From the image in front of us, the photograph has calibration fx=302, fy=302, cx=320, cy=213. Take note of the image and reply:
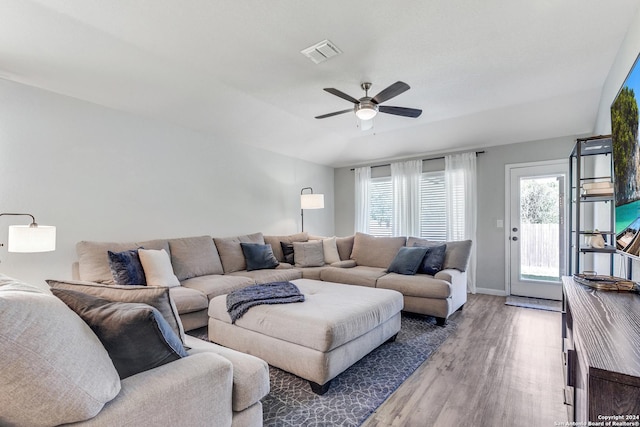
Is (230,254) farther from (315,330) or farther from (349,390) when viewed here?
(349,390)

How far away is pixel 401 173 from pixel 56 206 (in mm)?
4936

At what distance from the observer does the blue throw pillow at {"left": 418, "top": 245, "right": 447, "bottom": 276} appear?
148 inches

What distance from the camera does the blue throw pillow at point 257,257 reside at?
13.7ft

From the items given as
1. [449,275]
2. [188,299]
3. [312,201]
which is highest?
[312,201]

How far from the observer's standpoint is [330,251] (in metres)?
4.81

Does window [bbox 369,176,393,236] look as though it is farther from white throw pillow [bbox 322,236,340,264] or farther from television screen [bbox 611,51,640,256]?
television screen [bbox 611,51,640,256]

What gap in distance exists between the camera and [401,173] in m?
5.62

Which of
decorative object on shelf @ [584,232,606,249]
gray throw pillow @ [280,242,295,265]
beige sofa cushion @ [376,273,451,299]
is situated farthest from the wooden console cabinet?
gray throw pillow @ [280,242,295,265]

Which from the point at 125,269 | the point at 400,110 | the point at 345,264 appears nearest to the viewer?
the point at 125,269

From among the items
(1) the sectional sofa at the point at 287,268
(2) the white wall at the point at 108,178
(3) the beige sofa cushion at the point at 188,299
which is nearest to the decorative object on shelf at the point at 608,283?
(1) the sectional sofa at the point at 287,268

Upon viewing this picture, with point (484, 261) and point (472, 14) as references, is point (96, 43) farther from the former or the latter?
point (484, 261)

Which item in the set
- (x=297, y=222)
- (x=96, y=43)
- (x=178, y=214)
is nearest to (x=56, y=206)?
(x=178, y=214)

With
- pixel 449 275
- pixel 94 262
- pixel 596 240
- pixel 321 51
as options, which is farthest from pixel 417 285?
pixel 94 262

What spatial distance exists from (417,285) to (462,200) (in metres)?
2.21
